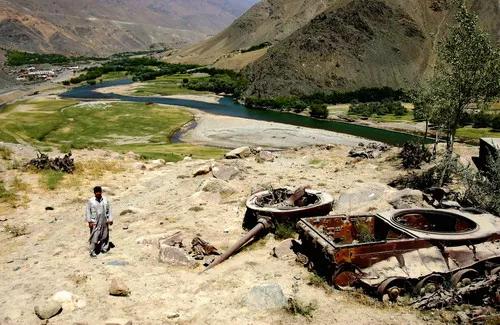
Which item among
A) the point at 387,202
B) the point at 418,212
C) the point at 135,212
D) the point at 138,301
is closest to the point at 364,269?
the point at 418,212

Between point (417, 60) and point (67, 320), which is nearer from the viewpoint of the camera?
point (67, 320)

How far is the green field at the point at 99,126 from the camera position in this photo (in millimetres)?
57128

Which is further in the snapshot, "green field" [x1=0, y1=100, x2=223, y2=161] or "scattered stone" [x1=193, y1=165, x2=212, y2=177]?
"green field" [x1=0, y1=100, x2=223, y2=161]

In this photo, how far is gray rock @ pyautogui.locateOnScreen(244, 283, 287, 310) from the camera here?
11898 mm

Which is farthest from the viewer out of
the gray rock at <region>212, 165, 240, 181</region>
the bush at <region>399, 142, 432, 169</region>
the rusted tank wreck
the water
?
the water

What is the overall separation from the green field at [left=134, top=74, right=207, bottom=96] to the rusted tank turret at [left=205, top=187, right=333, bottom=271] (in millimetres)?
111358

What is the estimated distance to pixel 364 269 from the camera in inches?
499

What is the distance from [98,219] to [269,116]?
273 feet

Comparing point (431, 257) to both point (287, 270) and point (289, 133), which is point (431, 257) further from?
point (289, 133)

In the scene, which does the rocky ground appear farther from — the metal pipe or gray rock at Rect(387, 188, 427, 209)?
the metal pipe

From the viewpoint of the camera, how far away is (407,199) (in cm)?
1909

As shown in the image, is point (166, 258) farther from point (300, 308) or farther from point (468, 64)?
point (468, 64)

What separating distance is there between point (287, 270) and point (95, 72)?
180m

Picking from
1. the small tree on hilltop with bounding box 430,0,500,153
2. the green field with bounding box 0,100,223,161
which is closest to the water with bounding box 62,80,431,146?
the green field with bounding box 0,100,223,161
